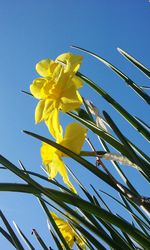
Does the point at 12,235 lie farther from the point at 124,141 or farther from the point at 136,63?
the point at 136,63

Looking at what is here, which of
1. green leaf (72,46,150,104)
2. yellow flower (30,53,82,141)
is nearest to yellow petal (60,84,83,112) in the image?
yellow flower (30,53,82,141)

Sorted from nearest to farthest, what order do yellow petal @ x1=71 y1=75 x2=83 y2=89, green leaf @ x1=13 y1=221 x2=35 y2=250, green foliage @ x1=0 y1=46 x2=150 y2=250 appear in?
green foliage @ x1=0 y1=46 x2=150 y2=250 → yellow petal @ x1=71 y1=75 x2=83 y2=89 → green leaf @ x1=13 y1=221 x2=35 y2=250

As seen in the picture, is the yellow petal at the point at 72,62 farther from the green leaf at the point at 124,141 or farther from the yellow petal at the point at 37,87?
the green leaf at the point at 124,141

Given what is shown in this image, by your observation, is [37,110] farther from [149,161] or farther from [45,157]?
[149,161]

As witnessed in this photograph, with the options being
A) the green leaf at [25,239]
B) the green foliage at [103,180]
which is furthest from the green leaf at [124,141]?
the green leaf at [25,239]

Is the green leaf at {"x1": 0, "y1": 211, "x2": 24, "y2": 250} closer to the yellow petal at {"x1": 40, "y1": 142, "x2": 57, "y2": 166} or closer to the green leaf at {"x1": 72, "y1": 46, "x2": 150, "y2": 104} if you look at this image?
the yellow petal at {"x1": 40, "y1": 142, "x2": 57, "y2": 166}

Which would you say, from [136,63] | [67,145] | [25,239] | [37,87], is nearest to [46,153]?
[67,145]

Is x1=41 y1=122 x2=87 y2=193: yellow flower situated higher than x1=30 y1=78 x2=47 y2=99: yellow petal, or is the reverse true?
x1=30 y1=78 x2=47 y2=99: yellow petal

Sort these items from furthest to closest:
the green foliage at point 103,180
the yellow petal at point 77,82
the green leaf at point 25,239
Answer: the green leaf at point 25,239
the yellow petal at point 77,82
the green foliage at point 103,180
